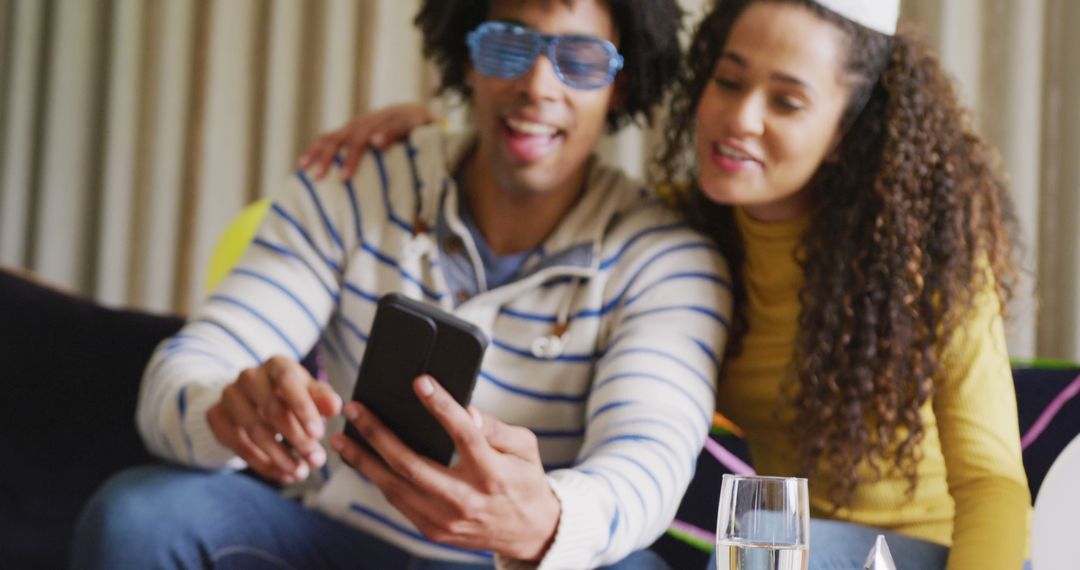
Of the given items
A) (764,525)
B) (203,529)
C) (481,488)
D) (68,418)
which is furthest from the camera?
(68,418)

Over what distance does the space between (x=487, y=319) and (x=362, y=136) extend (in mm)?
331

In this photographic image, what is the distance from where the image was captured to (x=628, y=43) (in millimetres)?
1665

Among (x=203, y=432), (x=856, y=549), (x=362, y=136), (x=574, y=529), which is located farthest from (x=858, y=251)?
(x=203, y=432)

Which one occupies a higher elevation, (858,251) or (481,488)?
(858,251)

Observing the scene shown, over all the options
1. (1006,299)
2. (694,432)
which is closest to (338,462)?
(694,432)

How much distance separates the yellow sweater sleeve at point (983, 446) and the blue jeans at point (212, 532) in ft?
1.12

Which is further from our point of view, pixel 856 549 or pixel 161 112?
pixel 161 112

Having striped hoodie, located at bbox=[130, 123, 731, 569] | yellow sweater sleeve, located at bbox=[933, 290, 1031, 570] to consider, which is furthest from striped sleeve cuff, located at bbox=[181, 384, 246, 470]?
yellow sweater sleeve, located at bbox=[933, 290, 1031, 570]

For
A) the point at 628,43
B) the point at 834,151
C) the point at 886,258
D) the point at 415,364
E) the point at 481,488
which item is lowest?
the point at 481,488

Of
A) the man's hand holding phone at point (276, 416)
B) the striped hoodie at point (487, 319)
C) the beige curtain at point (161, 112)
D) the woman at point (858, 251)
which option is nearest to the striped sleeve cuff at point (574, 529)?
the striped hoodie at point (487, 319)

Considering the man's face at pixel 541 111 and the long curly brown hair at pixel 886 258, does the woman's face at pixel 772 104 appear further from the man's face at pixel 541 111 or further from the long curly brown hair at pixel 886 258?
the man's face at pixel 541 111

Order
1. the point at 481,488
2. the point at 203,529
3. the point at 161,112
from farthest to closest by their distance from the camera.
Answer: the point at 161,112
the point at 203,529
the point at 481,488

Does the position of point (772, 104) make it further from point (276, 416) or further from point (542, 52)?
point (276, 416)

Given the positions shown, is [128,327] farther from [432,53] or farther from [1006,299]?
[1006,299]
